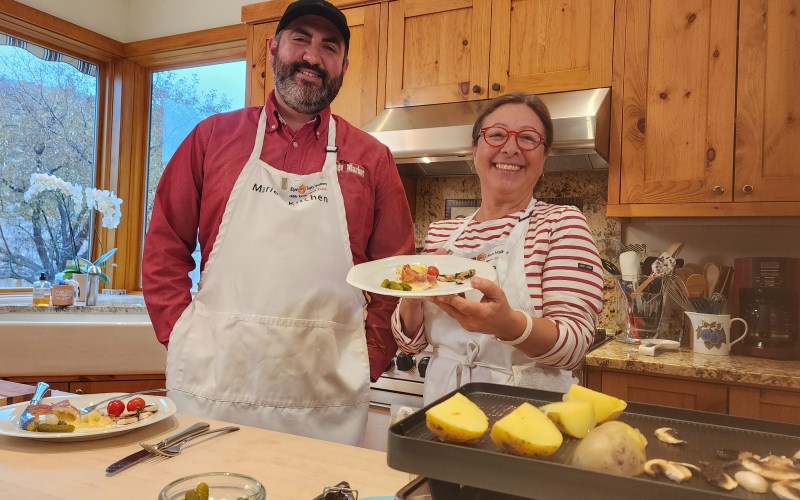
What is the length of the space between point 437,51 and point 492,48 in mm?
253

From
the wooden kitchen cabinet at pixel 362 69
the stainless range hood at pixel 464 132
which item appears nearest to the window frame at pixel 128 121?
the wooden kitchen cabinet at pixel 362 69

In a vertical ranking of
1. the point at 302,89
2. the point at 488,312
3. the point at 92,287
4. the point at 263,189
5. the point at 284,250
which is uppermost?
the point at 302,89

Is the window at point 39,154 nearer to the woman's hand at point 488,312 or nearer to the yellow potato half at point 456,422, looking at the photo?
the woman's hand at point 488,312

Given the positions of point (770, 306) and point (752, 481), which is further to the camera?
point (770, 306)

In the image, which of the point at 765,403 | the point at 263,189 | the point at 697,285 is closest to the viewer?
the point at 263,189

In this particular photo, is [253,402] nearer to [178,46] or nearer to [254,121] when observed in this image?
[254,121]

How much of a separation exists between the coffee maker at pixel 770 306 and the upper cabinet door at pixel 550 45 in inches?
35.7

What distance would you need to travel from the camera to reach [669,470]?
0.45 metres

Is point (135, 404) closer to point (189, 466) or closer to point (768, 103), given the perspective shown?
point (189, 466)

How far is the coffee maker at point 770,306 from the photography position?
6.81ft

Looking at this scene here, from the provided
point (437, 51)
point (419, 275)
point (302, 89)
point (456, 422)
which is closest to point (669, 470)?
point (456, 422)

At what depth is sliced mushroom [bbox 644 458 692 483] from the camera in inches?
17.3

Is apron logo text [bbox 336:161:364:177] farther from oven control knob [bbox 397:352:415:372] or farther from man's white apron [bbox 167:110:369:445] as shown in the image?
oven control knob [bbox 397:352:415:372]

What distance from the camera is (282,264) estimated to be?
146cm
